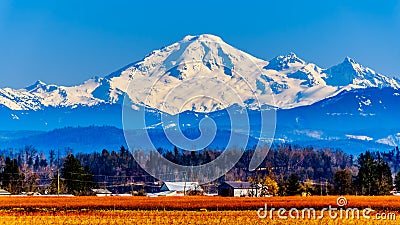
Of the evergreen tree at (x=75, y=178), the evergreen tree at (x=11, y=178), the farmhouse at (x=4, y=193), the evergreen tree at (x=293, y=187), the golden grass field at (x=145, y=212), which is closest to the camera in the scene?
the golden grass field at (x=145, y=212)

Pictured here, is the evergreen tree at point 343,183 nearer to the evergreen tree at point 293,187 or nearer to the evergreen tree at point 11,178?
the evergreen tree at point 293,187

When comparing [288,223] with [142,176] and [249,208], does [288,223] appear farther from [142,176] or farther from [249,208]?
[142,176]

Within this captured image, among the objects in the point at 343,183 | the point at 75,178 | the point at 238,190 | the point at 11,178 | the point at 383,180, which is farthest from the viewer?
the point at 11,178

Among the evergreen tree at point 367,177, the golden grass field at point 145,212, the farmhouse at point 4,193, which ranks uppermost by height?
the evergreen tree at point 367,177

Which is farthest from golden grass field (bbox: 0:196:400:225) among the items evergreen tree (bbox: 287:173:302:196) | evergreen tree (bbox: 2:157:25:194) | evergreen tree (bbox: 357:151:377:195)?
evergreen tree (bbox: 2:157:25:194)

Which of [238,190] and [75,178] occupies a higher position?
[75,178]

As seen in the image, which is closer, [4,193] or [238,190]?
[4,193]

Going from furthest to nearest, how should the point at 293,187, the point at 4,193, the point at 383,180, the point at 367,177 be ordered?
the point at 367,177, the point at 383,180, the point at 4,193, the point at 293,187

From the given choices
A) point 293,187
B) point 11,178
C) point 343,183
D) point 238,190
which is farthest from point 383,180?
point 11,178

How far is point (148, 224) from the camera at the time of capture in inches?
1839

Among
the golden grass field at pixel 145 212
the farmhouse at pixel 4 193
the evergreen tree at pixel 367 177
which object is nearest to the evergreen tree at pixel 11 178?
the farmhouse at pixel 4 193

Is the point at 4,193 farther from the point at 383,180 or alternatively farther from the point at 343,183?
the point at 383,180

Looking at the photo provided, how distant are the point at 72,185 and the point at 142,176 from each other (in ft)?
232

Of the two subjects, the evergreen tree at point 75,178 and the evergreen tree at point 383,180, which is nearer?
the evergreen tree at point 383,180
